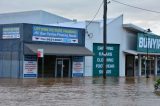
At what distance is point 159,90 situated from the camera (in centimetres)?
2912

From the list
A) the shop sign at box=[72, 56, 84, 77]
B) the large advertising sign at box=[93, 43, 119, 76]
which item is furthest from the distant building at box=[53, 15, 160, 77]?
the shop sign at box=[72, 56, 84, 77]

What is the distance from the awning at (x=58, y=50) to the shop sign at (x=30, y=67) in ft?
3.60

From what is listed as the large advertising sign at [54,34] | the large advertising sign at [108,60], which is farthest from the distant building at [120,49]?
the large advertising sign at [54,34]

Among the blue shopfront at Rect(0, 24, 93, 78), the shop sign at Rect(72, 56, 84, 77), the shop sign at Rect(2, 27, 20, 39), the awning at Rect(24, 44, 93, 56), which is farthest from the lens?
the shop sign at Rect(72, 56, 84, 77)

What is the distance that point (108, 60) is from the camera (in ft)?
183

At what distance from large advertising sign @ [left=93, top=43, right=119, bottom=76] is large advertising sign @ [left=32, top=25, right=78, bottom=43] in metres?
4.11

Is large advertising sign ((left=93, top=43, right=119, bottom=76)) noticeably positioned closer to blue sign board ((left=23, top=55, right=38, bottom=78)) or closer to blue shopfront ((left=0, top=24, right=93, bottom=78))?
blue shopfront ((left=0, top=24, right=93, bottom=78))

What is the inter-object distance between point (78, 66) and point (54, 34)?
4842 millimetres

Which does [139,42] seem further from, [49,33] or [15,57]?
[15,57]

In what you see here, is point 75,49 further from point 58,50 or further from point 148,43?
point 148,43

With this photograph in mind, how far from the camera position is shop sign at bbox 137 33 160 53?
5950 cm

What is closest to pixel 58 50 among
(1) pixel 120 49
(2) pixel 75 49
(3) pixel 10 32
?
(2) pixel 75 49

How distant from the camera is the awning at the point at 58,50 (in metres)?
45.4

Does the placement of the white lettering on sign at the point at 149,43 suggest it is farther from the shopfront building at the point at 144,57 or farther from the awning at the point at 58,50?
the awning at the point at 58,50
